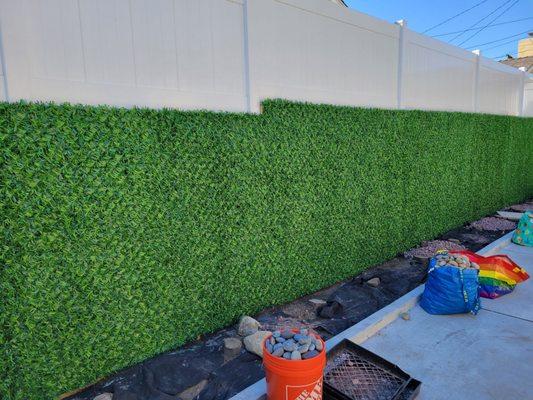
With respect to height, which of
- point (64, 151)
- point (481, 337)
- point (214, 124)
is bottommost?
point (481, 337)

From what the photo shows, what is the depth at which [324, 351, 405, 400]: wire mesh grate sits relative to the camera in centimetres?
281

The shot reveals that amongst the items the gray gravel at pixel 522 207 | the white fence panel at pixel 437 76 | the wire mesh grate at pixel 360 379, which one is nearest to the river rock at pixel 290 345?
the wire mesh grate at pixel 360 379

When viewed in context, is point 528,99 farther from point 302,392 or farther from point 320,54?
point 302,392

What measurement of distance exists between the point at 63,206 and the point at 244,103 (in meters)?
2.05

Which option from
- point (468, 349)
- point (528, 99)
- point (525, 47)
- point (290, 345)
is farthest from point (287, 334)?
point (525, 47)

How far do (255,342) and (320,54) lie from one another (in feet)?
11.6

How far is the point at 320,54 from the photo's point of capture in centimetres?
463

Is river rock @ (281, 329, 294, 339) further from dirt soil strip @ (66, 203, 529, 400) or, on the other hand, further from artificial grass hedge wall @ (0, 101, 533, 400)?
artificial grass hedge wall @ (0, 101, 533, 400)

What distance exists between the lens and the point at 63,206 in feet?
8.86

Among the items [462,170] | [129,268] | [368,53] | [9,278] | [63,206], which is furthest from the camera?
[462,170]

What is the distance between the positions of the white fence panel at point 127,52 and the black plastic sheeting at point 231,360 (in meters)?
2.33

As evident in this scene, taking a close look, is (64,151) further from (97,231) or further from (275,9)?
(275,9)

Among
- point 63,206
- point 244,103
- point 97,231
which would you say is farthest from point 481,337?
point 63,206

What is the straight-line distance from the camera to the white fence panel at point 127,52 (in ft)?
8.30
